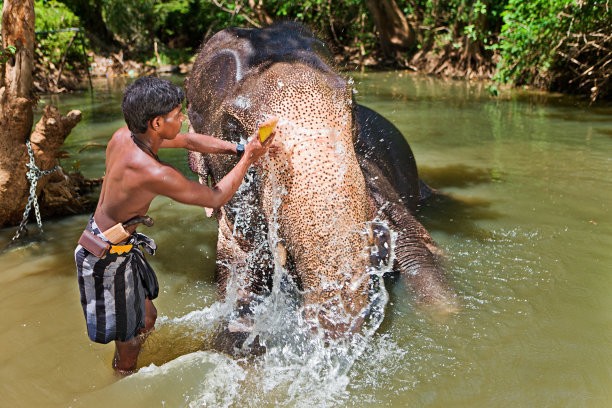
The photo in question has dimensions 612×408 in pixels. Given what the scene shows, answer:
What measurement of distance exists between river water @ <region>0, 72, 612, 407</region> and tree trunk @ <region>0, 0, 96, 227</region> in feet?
1.10

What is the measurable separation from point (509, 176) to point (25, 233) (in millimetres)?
4525

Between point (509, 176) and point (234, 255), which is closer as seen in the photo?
point (234, 255)

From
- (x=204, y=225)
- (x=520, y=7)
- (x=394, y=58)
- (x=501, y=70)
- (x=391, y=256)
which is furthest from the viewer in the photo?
(x=394, y=58)

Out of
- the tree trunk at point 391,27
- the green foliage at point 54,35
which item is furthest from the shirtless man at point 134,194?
the tree trunk at point 391,27

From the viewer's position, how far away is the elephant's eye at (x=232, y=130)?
2682 mm

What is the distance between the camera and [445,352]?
275 centimetres

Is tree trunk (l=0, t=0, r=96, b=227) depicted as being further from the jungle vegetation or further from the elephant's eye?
the jungle vegetation

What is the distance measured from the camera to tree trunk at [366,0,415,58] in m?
15.7

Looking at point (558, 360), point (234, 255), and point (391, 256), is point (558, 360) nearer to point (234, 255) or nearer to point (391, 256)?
point (391, 256)

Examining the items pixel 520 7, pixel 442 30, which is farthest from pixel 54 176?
pixel 442 30

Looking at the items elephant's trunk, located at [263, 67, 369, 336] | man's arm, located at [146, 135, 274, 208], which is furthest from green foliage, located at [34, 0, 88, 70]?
elephant's trunk, located at [263, 67, 369, 336]

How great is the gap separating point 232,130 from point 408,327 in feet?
4.50

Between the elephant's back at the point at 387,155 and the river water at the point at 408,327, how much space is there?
35 cm

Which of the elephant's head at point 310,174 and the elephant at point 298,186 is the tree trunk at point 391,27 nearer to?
the elephant at point 298,186
